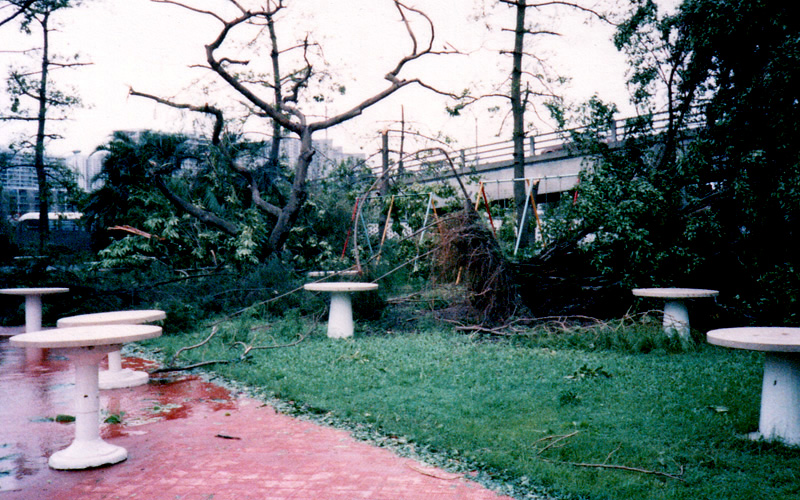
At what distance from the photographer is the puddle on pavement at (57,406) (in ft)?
14.4

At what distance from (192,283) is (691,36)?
9.80m

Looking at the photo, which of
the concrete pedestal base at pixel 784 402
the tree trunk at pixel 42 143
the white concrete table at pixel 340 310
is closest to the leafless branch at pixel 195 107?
the white concrete table at pixel 340 310

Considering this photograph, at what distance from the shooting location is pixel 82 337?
13.8 ft

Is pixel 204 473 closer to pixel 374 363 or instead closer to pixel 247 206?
pixel 374 363

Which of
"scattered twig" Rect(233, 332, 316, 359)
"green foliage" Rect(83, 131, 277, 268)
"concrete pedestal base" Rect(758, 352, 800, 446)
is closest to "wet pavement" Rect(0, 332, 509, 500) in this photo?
"scattered twig" Rect(233, 332, 316, 359)

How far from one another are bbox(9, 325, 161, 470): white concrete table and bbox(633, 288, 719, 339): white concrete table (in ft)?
21.5

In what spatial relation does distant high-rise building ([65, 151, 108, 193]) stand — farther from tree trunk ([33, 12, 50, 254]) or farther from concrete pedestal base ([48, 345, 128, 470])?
concrete pedestal base ([48, 345, 128, 470])

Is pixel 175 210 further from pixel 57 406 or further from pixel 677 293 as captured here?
pixel 677 293

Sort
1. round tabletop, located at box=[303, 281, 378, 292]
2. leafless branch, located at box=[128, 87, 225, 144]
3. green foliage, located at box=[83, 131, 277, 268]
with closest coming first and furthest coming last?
1. round tabletop, located at box=[303, 281, 378, 292]
2. leafless branch, located at box=[128, 87, 225, 144]
3. green foliage, located at box=[83, 131, 277, 268]

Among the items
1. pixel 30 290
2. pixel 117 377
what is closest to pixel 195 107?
pixel 30 290

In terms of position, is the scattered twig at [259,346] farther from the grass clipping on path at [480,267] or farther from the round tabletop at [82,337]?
the round tabletop at [82,337]

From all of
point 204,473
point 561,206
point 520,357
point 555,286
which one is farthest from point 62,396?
point 561,206

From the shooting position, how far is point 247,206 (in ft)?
53.1

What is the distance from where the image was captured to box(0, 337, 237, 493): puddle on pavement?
4383 millimetres
